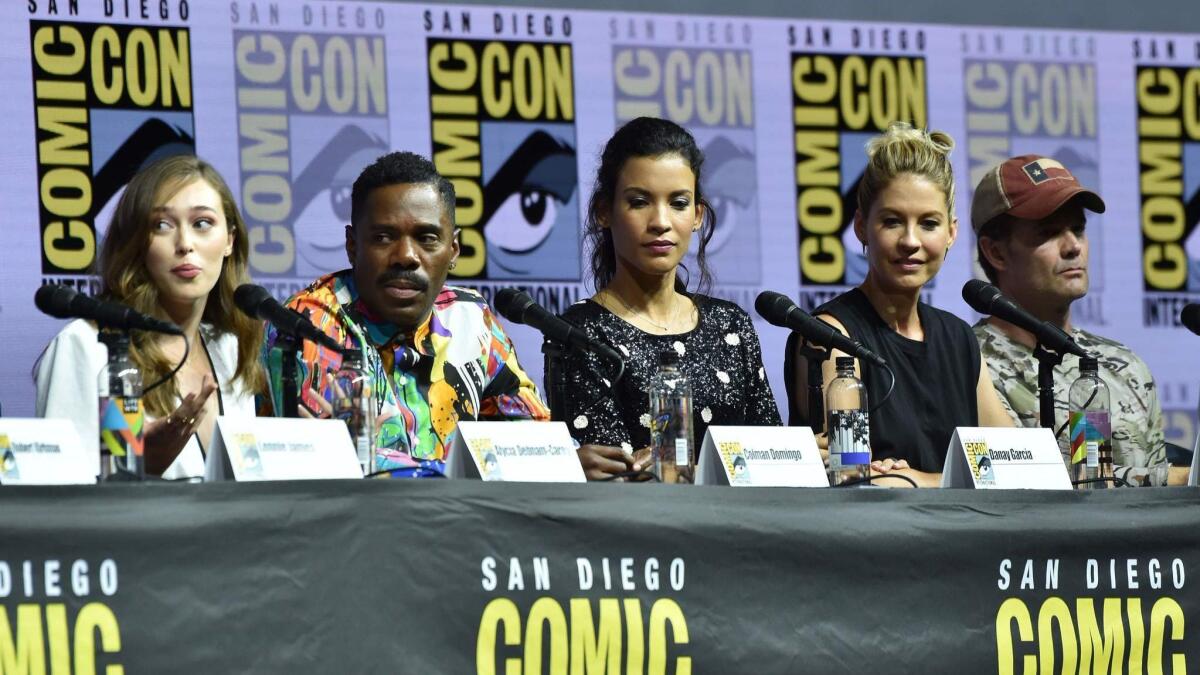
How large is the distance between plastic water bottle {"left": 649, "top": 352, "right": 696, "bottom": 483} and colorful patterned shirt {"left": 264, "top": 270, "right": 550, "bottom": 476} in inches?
15.4

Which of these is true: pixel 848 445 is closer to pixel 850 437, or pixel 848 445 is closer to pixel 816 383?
pixel 850 437

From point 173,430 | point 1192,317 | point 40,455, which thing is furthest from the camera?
point 1192,317

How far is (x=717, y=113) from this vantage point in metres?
4.75

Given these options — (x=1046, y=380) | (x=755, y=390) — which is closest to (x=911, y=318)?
(x=755, y=390)

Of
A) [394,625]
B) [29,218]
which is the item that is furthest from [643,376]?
[29,218]

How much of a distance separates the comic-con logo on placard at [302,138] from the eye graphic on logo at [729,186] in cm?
86

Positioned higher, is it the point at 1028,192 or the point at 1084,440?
the point at 1028,192

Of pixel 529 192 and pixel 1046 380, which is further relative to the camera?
pixel 529 192

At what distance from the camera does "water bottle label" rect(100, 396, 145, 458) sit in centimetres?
246

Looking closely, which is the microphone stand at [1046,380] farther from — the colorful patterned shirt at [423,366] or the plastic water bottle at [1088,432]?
the colorful patterned shirt at [423,366]

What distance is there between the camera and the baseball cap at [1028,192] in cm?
383

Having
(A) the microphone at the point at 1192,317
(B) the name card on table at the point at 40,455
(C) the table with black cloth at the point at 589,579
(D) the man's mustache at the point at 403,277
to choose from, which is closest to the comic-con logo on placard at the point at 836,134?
(A) the microphone at the point at 1192,317

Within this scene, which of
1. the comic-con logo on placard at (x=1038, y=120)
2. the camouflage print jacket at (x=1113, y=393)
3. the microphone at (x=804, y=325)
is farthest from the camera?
the comic-con logo on placard at (x=1038, y=120)

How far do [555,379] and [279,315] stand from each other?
47 cm
